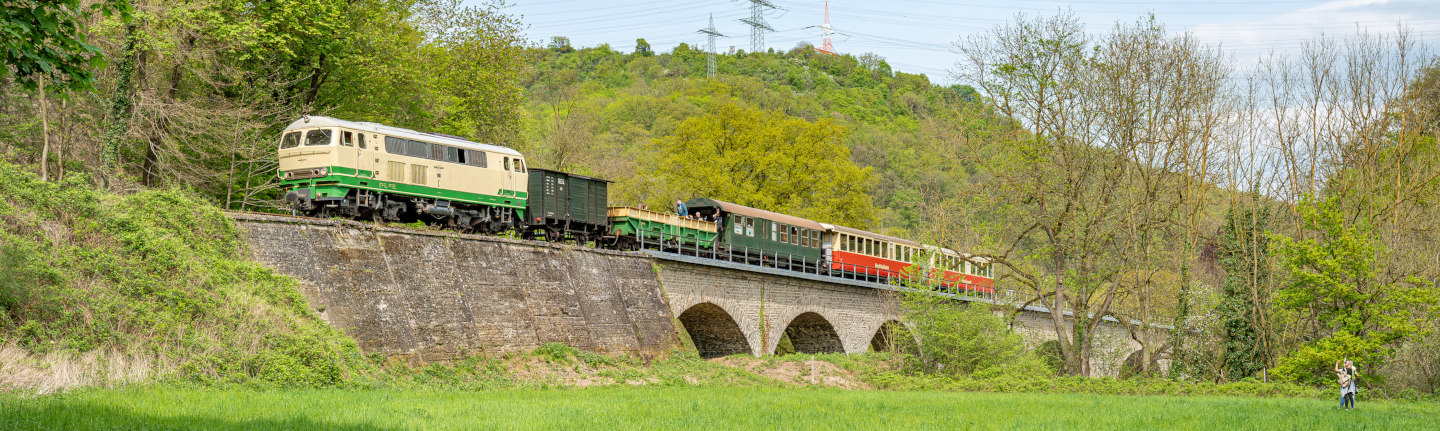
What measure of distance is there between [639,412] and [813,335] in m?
26.4

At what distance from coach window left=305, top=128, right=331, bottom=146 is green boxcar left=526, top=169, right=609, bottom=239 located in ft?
21.4

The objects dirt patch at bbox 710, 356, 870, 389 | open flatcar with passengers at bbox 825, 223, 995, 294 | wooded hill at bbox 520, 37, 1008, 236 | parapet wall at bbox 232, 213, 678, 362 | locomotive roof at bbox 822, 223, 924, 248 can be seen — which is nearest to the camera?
parapet wall at bbox 232, 213, 678, 362

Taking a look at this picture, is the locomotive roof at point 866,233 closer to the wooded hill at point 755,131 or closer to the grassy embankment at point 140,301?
the wooded hill at point 755,131

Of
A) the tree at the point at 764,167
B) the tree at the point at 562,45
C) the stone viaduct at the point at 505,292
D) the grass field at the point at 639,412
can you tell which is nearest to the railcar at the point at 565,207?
the stone viaduct at the point at 505,292

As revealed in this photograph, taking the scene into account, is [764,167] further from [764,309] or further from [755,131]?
[764,309]

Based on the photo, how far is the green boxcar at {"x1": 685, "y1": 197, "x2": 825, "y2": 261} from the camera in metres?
35.2

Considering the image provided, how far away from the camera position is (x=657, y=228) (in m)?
32.3

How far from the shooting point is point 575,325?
24188mm

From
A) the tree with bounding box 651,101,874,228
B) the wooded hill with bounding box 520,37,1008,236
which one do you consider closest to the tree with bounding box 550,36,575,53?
the wooded hill with bounding box 520,37,1008,236

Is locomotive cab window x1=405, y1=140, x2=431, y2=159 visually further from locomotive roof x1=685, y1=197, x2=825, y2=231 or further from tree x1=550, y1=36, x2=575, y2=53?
tree x1=550, y1=36, x2=575, y2=53

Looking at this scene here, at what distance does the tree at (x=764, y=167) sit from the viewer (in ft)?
155

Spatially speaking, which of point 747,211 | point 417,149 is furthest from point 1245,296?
point 417,149

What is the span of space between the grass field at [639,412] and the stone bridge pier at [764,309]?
30.1 ft

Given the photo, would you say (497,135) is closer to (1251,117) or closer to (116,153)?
(116,153)
